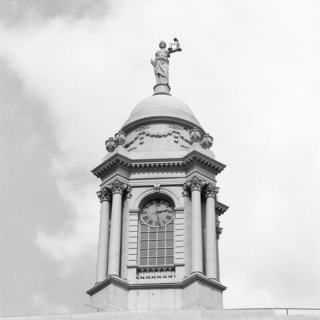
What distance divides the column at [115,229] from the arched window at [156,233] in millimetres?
1525

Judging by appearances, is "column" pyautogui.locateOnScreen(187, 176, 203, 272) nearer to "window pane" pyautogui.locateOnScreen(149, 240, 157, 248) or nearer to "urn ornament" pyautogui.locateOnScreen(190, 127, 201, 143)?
"window pane" pyautogui.locateOnScreen(149, 240, 157, 248)

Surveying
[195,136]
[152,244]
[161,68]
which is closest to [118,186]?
[152,244]

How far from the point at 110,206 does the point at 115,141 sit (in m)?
4.47

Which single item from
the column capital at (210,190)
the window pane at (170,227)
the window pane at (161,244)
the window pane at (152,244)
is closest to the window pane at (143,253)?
the window pane at (152,244)

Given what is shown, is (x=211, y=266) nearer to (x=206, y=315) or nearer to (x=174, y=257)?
(x=174, y=257)

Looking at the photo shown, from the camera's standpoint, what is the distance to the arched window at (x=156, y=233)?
62.1m

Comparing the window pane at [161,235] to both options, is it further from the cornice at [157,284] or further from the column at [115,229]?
the cornice at [157,284]

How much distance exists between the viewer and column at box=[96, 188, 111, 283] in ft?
201

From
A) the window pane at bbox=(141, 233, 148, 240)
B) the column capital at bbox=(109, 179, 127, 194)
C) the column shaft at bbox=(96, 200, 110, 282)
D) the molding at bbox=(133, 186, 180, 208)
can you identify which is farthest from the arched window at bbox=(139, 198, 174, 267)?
the column shaft at bbox=(96, 200, 110, 282)

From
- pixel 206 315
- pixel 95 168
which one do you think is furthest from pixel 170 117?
pixel 206 315

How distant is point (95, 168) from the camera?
65500 mm

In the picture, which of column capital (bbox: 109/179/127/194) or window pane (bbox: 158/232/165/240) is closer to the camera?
window pane (bbox: 158/232/165/240)

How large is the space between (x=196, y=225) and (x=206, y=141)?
659cm

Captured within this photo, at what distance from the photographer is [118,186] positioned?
63.8 meters
